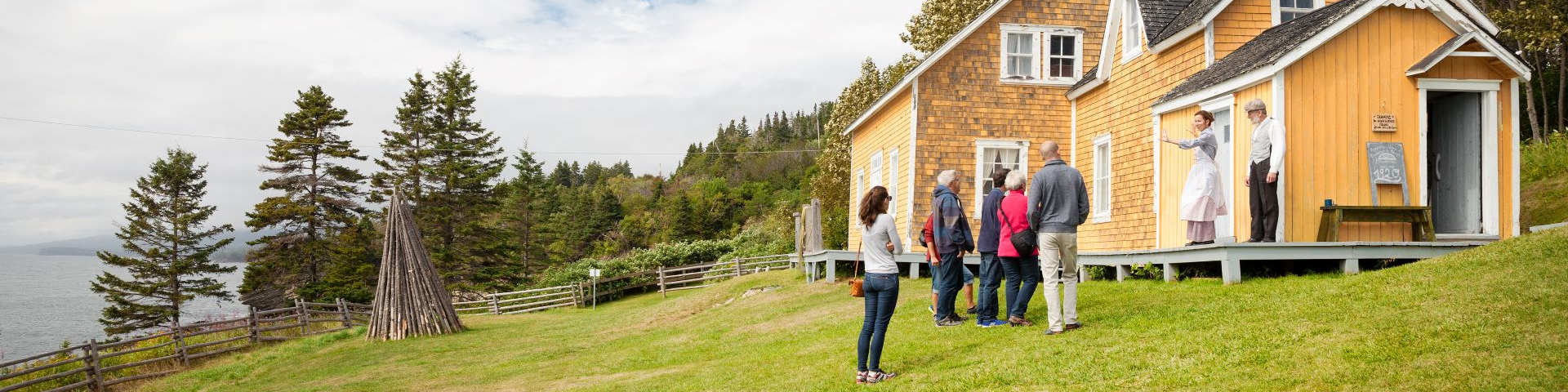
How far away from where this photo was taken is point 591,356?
14.7 m

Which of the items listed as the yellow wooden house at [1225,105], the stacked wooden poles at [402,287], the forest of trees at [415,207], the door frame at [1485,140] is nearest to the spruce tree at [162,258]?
the forest of trees at [415,207]

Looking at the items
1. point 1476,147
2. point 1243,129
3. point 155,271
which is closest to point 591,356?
point 1243,129

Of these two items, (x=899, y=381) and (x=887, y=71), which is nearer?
(x=899, y=381)

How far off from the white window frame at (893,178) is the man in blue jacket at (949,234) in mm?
9801

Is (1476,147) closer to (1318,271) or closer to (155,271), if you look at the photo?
(1318,271)

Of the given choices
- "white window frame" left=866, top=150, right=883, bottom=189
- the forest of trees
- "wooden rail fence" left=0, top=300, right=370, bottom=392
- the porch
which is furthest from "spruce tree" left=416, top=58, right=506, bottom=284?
the porch

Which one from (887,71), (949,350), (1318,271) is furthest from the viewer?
(887,71)

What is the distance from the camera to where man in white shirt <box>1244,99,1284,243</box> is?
11.2 m

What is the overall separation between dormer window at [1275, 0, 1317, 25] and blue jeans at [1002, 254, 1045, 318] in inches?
298

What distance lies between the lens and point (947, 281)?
10.6 meters

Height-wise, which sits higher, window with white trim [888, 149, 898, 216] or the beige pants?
window with white trim [888, 149, 898, 216]

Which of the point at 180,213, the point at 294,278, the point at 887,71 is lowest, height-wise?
the point at 294,278

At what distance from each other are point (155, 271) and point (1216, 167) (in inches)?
1631

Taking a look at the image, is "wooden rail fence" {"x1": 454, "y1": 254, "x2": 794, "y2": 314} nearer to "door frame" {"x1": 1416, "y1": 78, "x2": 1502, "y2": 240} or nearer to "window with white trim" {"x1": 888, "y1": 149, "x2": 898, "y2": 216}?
"window with white trim" {"x1": 888, "y1": 149, "x2": 898, "y2": 216}
